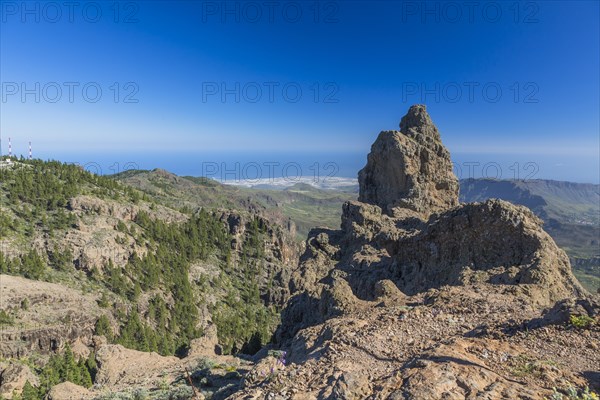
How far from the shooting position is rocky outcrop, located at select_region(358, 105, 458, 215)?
43.2 metres

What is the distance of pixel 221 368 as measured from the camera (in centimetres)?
2017

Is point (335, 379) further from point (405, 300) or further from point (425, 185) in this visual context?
point (425, 185)

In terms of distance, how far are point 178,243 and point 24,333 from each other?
4854 centimetres

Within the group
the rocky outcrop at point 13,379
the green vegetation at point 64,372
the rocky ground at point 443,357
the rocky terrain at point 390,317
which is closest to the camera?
the rocky ground at point 443,357

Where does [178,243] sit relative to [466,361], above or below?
below

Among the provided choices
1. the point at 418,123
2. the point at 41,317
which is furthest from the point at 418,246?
the point at 41,317

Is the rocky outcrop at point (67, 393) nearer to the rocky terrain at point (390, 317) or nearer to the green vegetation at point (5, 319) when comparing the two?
the rocky terrain at point (390, 317)

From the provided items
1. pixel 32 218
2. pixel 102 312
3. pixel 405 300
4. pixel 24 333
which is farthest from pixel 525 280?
pixel 32 218

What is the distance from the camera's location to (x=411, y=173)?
4391 cm

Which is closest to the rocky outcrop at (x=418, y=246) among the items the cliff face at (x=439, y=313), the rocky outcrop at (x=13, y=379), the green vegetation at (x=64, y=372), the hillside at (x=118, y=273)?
the cliff face at (x=439, y=313)

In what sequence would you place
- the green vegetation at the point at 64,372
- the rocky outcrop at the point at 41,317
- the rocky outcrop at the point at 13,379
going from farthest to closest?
the rocky outcrop at the point at 41,317 → the green vegetation at the point at 64,372 → the rocky outcrop at the point at 13,379

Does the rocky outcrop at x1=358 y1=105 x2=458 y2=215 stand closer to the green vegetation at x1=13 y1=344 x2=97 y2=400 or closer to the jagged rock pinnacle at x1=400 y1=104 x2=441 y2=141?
the jagged rock pinnacle at x1=400 y1=104 x2=441 y2=141

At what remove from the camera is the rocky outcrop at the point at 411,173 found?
1699 inches

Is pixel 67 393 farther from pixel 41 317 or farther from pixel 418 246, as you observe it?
pixel 41 317
